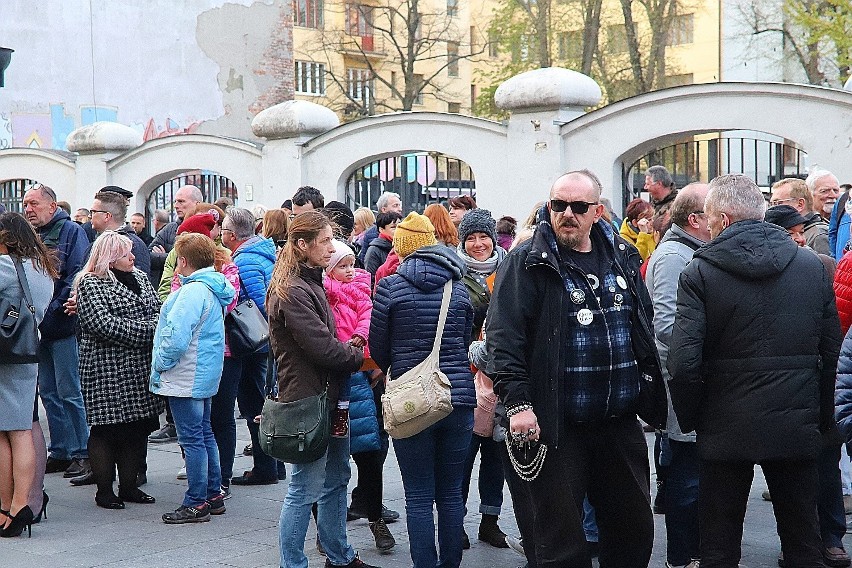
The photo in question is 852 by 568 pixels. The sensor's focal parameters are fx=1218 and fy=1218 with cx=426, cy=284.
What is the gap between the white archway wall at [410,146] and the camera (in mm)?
13930

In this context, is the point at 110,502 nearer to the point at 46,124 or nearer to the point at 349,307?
the point at 349,307

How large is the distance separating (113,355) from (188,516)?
117cm

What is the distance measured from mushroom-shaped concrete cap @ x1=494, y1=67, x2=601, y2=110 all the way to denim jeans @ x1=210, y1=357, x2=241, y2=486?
5.97m

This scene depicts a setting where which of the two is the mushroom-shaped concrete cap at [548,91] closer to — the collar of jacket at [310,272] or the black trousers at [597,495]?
the collar of jacket at [310,272]

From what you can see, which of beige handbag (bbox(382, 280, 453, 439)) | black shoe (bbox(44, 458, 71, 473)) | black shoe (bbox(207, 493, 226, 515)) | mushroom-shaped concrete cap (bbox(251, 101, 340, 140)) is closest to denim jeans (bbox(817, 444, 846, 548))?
beige handbag (bbox(382, 280, 453, 439))

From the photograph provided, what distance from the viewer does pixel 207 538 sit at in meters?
7.31

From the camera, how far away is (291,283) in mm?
6164

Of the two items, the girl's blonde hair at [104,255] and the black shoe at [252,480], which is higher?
the girl's blonde hair at [104,255]

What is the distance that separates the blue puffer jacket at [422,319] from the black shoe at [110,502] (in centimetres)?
284

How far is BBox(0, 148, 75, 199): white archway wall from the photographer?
60.7 feet

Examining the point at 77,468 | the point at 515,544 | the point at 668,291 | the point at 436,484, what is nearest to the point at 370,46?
the point at 77,468

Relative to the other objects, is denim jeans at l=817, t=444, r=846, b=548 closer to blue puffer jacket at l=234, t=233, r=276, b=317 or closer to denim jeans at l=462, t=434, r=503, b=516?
denim jeans at l=462, t=434, r=503, b=516

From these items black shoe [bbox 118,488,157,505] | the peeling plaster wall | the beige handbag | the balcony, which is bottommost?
black shoe [bbox 118,488,157,505]

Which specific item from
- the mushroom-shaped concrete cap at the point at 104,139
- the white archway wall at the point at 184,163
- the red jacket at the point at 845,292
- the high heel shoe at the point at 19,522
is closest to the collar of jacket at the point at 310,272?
the high heel shoe at the point at 19,522
